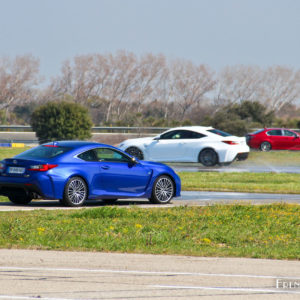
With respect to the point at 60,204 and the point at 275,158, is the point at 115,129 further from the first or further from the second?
the point at 60,204

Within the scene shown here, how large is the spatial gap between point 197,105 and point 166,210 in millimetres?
88616

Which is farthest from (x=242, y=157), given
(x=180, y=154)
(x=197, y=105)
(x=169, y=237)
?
(x=197, y=105)

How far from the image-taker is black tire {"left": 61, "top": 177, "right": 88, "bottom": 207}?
14.4 meters

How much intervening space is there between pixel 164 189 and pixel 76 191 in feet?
7.74

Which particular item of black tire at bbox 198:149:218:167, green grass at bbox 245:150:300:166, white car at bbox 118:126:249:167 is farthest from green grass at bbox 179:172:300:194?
green grass at bbox 245:150:300:166

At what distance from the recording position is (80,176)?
576 inches

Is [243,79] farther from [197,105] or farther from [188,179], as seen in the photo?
[188,179]

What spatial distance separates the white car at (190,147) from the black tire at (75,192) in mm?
13718

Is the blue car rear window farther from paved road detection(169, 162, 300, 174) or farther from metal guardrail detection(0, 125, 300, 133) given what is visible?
metal guardrail detection(0, 125, 300, 133)

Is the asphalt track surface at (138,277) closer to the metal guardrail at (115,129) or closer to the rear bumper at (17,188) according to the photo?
the rear bumper at (17,188)

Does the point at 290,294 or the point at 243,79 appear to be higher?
the point at 243,79

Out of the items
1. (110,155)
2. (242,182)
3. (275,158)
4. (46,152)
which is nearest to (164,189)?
(110,155)

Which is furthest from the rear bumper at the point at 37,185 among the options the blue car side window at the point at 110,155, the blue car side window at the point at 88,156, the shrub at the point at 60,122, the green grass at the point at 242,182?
the shrub at the point at 60,122

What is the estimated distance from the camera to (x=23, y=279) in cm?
718
